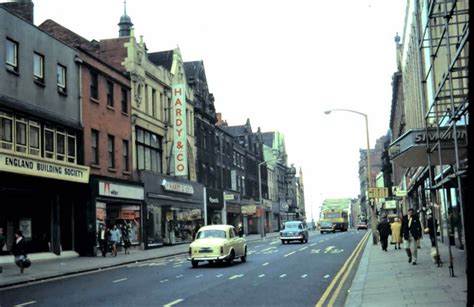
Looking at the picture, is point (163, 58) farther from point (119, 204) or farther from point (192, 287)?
point (192, 287)

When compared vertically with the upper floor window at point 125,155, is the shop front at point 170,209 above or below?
below

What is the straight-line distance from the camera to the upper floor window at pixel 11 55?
2636 centimetres

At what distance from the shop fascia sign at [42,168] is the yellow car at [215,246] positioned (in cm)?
843

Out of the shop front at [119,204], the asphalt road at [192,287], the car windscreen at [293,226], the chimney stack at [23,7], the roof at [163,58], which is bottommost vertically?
the asphalt road at [192,287]

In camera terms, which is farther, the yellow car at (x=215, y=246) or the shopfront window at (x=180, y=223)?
the shopfront window at (x=180, y=223)

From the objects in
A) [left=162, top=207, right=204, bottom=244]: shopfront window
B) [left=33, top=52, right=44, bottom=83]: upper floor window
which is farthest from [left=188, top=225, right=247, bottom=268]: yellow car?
[left=162, top=207, right=204, bottom=244]: shopfront window

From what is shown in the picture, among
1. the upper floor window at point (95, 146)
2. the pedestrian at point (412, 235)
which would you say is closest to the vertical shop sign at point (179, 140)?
the upper floor window at point (95, 146)

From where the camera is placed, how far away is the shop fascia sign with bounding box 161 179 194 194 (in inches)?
1709

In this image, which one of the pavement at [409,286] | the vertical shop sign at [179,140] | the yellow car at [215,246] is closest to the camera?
the pavement at [409,286]

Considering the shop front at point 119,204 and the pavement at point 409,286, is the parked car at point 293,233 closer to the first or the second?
the shop front at point 119,204

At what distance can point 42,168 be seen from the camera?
2675cm

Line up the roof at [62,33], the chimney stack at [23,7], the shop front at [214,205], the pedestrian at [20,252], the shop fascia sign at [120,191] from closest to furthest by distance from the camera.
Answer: the pedestrian at [20,252]
the chimney stack at [23,7]
the shop fascia sign at [120,191]
the roof at [62,33]
the shop front at [214,205]

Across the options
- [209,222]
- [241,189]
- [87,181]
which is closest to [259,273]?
[87,181]

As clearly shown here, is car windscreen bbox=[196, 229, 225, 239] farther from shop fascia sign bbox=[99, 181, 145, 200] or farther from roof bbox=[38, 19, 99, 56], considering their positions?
roof bbox=[38, 19, 99, 56]
